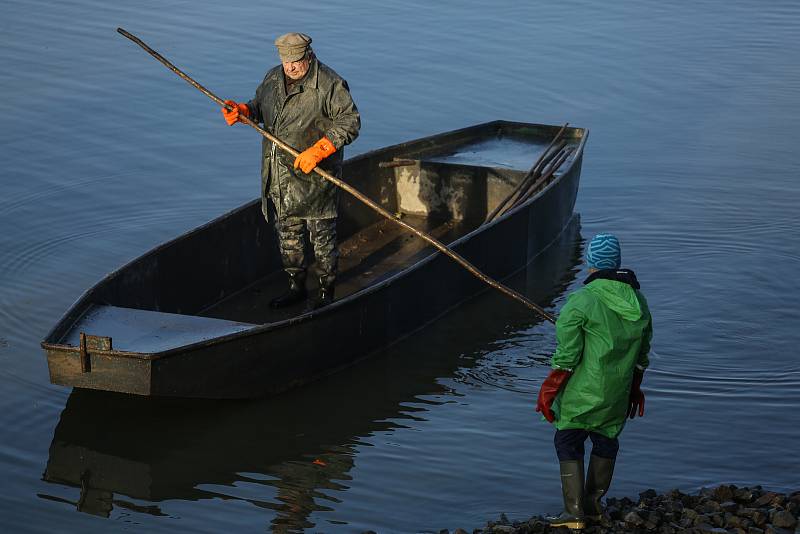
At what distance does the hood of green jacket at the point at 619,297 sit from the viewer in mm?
6570

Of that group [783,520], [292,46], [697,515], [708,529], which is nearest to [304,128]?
[292,46]

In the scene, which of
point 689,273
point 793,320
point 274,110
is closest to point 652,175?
point 689,273

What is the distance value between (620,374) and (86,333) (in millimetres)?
3608

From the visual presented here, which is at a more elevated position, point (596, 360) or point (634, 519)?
point (596, 360)

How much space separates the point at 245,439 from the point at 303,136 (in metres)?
2.28

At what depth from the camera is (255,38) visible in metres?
19.6

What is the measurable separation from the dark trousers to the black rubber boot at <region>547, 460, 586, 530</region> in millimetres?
42

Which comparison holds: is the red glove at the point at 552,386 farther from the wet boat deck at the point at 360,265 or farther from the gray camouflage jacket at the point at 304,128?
the wet boat deck at the point at 360,265

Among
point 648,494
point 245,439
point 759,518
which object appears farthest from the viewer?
point 245,439

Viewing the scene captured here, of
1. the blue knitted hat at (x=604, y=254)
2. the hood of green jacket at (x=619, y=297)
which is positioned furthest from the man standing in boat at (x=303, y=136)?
the hood of green jacket at (x=619, y=297)

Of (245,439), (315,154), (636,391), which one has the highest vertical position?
(315,154)

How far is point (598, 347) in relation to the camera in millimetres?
6574

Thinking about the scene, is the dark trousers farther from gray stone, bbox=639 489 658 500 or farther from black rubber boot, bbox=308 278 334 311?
black rubber boot, bbox=308 278 334 311

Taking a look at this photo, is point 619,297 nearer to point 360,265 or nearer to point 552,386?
point 552,386
